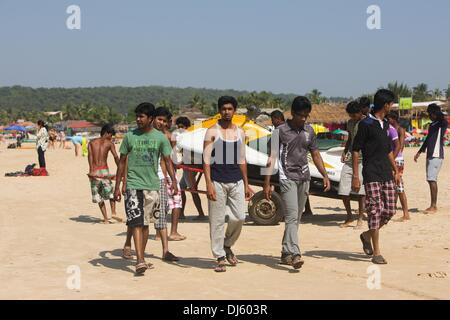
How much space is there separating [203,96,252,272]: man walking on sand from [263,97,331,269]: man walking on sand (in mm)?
437

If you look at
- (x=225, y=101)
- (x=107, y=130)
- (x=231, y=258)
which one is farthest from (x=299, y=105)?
(x=107, y=130)

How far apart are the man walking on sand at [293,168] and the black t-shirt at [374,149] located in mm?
564

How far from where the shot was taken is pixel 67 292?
21.0 feet

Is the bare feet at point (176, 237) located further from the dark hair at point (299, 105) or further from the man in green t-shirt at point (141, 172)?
the dark hair at point (299, 105)

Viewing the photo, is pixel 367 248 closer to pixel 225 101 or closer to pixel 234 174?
pixel 234 174

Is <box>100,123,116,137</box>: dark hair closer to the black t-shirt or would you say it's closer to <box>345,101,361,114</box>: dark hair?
<box>345,101,361,114</box>: dark hair

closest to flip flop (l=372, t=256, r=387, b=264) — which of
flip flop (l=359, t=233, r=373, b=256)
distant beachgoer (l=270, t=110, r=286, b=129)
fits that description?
flip flop (l=359, t=233, r=373, b=256)

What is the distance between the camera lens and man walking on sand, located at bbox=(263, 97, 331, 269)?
7637 millimetres

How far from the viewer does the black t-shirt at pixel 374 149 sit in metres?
7.80

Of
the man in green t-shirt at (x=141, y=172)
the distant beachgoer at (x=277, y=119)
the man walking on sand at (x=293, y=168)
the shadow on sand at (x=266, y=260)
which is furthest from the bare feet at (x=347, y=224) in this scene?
the man in green t-shirt at (x=141, y=172)

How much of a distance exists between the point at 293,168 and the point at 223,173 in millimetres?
787

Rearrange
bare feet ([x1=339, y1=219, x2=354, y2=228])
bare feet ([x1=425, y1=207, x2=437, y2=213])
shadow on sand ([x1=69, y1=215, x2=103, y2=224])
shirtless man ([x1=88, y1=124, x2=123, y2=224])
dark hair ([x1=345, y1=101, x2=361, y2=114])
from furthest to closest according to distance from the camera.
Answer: bare feet ([x1=425, y1=207, x2=437, y2=213]) < shadow on sand ([x1=69, y1=215, x2=103, y2=224]) < shirtless man ([x1=88, y1=124, x2=123, y2=224]) < bare feet ([x1=339, y1=219, x2=354, y2=228]) < dark hair ([x1=345, y1=101, x2=361, y2=114])

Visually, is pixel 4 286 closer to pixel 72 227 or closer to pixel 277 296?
pixel 277 296
